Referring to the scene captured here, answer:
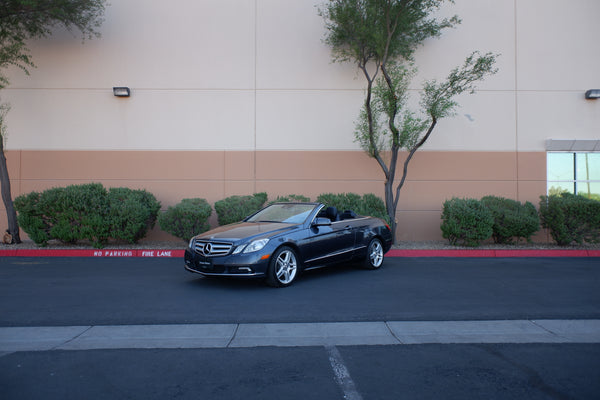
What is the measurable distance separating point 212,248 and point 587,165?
1318cm

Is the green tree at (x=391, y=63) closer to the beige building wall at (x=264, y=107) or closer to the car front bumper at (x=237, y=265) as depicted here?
the beige building wall at (x=264, y=107)

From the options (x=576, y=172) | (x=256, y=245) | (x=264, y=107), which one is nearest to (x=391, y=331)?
(x=256, y=245)

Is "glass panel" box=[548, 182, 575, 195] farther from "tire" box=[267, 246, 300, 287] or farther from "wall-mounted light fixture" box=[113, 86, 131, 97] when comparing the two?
"wall-mounted light fixture" box=[113, 86, 131, 97]

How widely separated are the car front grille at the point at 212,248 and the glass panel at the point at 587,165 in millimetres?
12721

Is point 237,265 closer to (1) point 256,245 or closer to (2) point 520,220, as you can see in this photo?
(1) point 256,245

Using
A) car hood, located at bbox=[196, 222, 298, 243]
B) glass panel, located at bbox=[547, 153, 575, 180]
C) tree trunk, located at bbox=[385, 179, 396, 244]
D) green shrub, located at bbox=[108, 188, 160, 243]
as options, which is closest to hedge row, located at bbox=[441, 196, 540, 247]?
tree trunk, located at bbox=[385, 179, 396, 244]

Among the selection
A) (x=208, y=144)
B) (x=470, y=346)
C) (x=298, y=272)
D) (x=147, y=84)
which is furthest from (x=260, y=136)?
(x=470, y=346)

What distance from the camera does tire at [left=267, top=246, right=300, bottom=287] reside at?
7352 millimetres

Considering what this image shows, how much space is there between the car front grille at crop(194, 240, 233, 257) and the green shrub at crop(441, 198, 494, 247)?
728cm

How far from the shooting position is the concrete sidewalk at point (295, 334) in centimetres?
484

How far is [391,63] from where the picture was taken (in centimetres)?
1290

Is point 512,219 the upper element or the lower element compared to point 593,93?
lower

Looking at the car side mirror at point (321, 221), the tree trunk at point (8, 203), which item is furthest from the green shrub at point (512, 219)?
the tree trunk at point (8, 203)

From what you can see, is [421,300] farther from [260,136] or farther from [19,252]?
[19,252]
